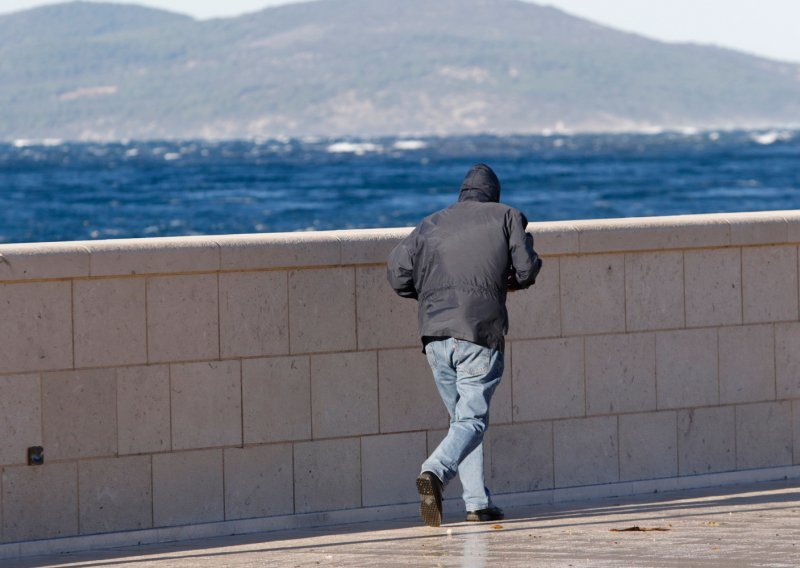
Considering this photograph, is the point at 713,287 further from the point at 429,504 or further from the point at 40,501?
the point at 40,501

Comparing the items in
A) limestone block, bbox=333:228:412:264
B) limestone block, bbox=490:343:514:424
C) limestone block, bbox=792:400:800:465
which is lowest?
limestone block, bbox=792:400:800:465

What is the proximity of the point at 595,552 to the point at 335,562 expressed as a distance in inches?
42.1

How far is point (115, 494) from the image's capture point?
668 cm

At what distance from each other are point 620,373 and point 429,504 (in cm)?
170

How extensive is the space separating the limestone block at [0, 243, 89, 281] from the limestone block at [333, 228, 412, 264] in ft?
4.15

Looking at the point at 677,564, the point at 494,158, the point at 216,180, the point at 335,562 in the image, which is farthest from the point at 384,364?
the point at 494,158

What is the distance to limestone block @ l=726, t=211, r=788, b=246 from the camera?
7.96 meters

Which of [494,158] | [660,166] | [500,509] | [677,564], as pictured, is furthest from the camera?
[494,158]

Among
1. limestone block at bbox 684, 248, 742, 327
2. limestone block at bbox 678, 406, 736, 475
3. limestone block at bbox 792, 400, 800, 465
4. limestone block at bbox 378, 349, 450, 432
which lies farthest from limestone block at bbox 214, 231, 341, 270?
limestone block at bbox 792, 400, 800, 465

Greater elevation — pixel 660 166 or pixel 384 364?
pixel 660 166

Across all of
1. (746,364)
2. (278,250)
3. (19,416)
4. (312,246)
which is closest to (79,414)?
(19,416)

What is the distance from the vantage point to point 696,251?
311 inches

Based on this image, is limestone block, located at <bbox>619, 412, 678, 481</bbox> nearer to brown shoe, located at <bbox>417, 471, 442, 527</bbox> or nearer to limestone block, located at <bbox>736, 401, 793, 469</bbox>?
limestone block, located at <bbox>736, 401, 793, 469</bbox>

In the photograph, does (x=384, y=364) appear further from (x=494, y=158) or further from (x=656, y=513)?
(x=494, y=158)
